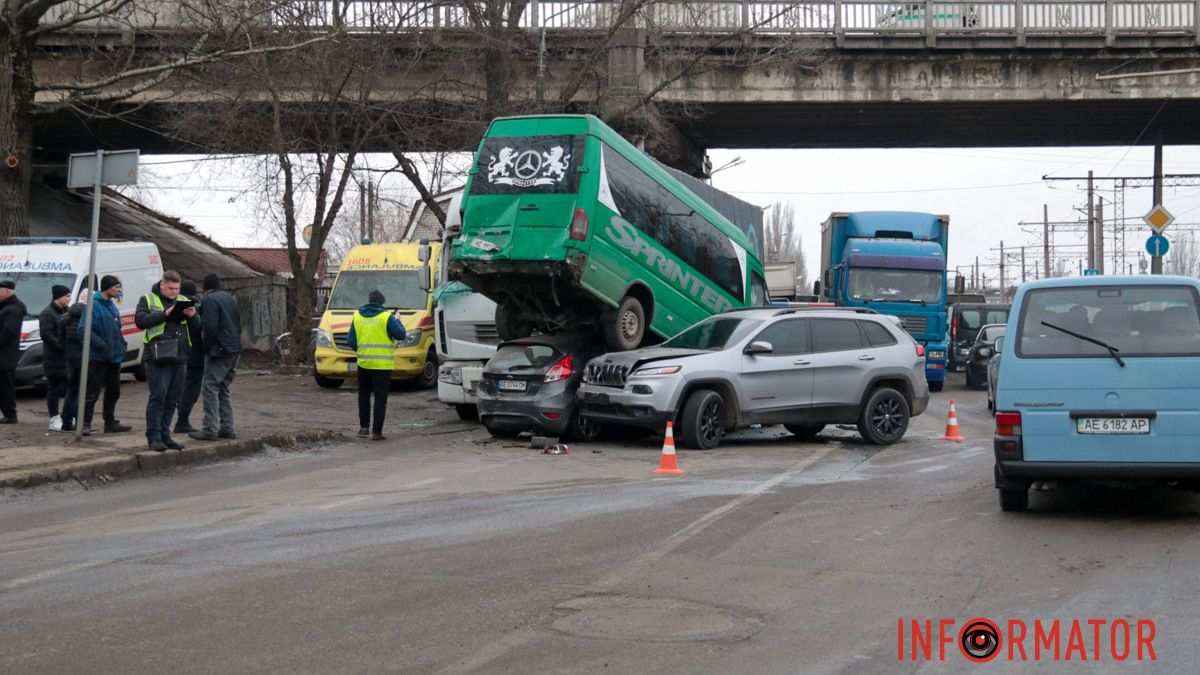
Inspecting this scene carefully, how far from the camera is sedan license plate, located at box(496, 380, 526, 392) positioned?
1585 centimetres

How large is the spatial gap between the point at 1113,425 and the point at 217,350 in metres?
9.38

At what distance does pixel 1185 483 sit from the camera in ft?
30.3

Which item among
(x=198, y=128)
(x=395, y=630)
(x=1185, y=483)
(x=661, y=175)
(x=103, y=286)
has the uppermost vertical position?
(x=198, y=128)

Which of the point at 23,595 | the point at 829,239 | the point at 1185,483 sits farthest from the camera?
the point at 829,239

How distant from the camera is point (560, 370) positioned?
52.0ft

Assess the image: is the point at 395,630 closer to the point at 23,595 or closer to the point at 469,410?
the point at 23,595

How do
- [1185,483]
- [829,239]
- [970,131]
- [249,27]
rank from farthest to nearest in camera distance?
[970,131], [829,239], [249,27], [1185,483]

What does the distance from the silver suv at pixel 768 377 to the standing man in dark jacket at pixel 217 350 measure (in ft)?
13.8

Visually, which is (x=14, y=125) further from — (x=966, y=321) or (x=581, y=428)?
(x=966, y=321)

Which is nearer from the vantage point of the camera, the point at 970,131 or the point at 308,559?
the point at 308,559

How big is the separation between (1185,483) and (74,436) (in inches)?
448

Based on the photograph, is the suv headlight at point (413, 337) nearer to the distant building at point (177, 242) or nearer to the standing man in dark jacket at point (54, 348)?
the standing man in dark jacket at point (54, 348)

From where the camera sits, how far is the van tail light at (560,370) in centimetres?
1574

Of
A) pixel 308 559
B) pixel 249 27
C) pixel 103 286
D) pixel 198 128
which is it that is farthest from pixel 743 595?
pixel 198 128
